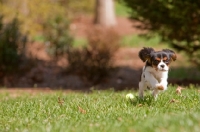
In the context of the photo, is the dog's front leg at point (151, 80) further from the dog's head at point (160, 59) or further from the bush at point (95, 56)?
the bush at point (95, 56)

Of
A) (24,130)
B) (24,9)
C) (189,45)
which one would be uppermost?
(24,9)

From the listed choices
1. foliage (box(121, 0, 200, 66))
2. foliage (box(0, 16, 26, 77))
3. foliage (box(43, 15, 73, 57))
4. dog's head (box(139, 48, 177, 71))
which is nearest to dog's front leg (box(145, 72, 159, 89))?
dog's head (box(139, 48, 177, 71))

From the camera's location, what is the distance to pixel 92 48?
1648 cm

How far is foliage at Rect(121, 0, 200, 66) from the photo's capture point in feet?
45.0

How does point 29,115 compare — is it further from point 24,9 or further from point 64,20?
point 24,9

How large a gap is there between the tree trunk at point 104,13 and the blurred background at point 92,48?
23.8ft

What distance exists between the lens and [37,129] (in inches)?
272

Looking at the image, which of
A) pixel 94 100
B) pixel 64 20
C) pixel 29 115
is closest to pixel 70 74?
pixel 64 20

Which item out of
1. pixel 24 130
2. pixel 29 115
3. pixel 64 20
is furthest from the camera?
pixel 64 20

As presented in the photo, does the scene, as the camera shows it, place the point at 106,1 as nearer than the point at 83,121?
No

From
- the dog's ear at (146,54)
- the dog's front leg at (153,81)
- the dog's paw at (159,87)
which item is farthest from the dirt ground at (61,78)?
the dog's paw at (159,87)

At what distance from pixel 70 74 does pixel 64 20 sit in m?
2.67

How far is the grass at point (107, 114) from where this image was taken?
6.36m

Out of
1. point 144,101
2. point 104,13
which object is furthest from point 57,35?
point 104,13
